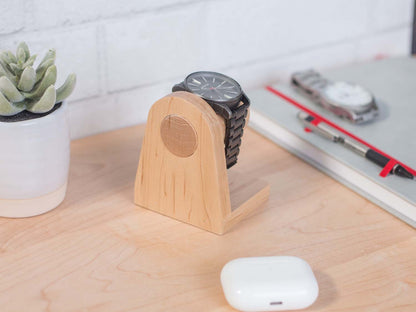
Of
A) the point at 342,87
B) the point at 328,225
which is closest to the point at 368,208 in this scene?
the point at 328,225

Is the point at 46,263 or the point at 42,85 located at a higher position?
the point at 42,85

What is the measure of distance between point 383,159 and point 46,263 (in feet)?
1.52

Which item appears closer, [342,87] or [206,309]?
[206,309]

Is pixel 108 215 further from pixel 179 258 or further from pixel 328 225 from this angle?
pixel 328 225

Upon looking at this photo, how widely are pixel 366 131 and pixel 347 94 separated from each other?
0.09 m

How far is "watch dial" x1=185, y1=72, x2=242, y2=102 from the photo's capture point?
68 centimetres

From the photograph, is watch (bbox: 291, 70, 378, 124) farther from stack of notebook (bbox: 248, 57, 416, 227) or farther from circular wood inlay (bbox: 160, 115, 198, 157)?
circular wood inlay (bbox: 160, 115, 198, 157)

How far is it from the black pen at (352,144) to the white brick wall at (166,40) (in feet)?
0.66

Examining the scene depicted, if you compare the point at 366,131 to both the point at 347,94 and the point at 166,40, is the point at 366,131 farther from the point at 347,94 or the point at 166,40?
the point at 166,40

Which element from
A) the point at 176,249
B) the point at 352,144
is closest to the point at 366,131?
the point at 352,144

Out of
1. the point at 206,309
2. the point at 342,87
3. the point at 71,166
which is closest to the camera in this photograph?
the point at 206,309

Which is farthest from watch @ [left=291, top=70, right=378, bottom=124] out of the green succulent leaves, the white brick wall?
the green succulent leaves

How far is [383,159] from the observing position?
2.59ft

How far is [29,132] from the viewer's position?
65cm
